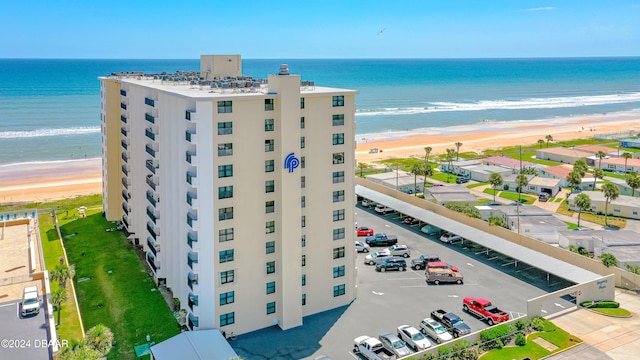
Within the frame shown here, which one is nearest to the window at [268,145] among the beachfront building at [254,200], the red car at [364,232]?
the beachfront building at [254,200]

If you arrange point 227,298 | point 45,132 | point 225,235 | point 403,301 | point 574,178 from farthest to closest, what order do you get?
point 45,132 → point 574,178 → point 403,301 → point 227,298 → point 225,235

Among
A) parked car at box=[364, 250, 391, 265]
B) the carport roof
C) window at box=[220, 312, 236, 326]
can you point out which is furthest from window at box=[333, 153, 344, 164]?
the carport roof

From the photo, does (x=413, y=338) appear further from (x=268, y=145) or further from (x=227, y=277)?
(x=268, y=145)

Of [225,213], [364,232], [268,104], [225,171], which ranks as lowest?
[364,232]

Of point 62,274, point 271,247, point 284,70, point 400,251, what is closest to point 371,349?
point 271,247

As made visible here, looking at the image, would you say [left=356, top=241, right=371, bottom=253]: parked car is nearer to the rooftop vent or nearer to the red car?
the red car

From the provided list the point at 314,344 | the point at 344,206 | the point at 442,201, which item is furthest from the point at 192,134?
the point at 442,201

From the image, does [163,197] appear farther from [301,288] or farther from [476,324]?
[476,324]
